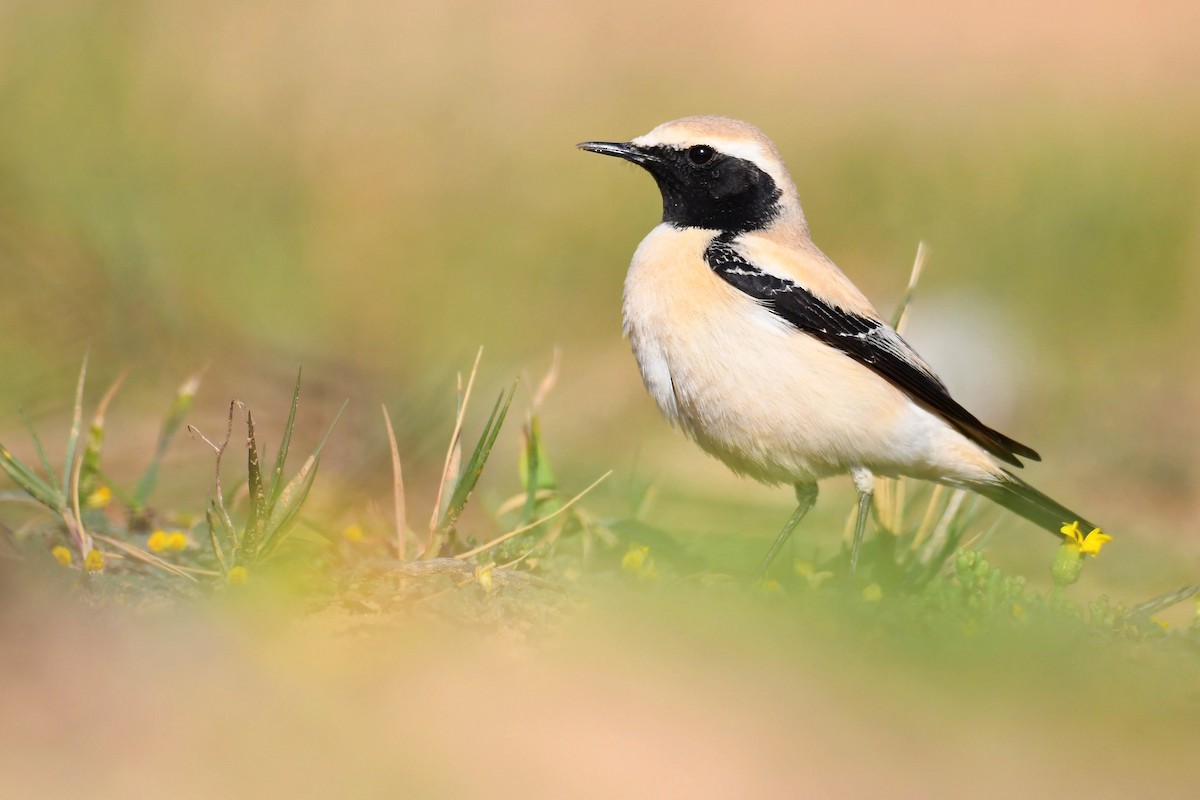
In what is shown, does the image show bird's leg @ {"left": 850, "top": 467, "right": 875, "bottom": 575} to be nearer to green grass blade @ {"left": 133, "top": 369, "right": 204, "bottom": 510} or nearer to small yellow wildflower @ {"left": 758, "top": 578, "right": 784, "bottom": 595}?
small yellow wildflower @ {"left": 758, "top": 578, "right": 784, "bottom": 595}

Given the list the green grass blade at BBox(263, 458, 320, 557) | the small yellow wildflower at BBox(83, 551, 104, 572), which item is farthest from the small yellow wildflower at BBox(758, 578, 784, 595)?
the small yellow wildflower at BBox(83, 551, 104, 572)

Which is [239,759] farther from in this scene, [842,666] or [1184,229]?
[1184,229]

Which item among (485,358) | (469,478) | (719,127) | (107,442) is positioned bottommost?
(107,442)

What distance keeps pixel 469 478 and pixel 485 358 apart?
4481 mm

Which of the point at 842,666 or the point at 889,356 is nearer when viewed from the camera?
the point at 842,666

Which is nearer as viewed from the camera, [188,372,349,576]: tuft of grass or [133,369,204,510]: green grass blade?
[188,372,349,576]: tuft of grass

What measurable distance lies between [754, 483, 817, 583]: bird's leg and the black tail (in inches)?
27.9

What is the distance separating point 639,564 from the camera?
4.97 meters

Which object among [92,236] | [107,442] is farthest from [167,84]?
[107,442]

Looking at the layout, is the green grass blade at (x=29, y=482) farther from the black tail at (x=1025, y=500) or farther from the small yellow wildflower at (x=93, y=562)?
the black tail at (x=1025, y=500)

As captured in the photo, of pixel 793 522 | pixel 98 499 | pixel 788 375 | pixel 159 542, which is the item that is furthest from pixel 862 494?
pixel 98 499

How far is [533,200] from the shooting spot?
35.8 ft

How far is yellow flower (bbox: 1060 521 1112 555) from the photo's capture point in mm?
4887

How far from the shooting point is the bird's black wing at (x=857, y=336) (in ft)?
16.8
